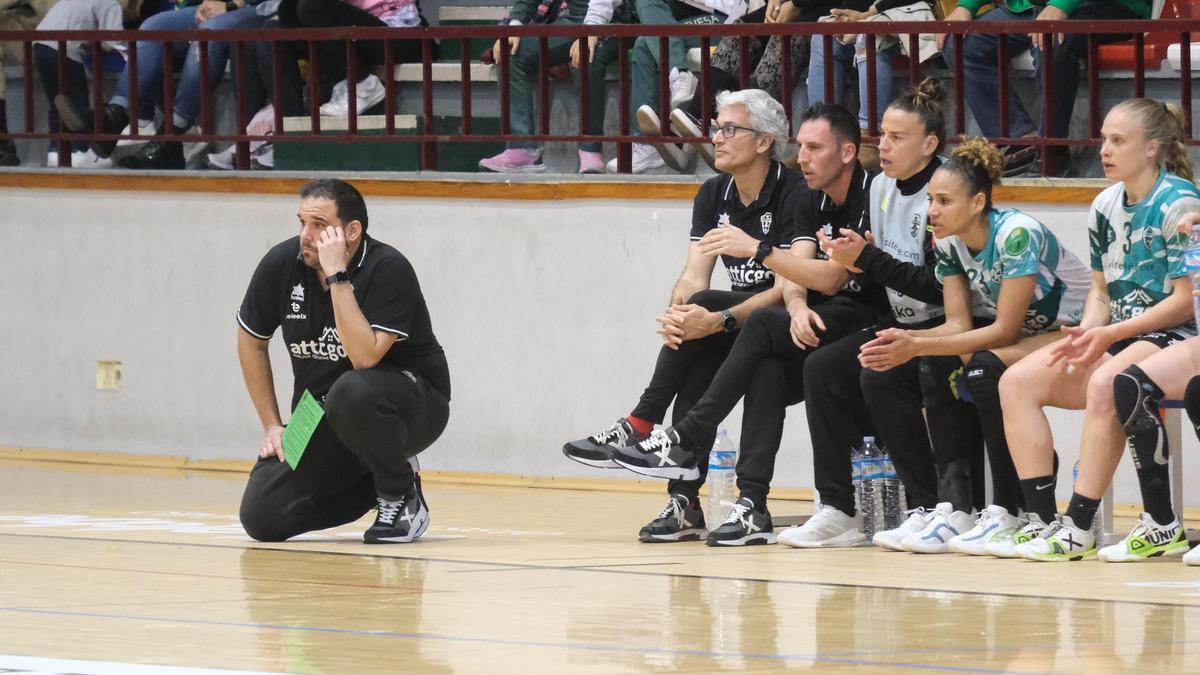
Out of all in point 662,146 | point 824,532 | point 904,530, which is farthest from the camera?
point 662,146

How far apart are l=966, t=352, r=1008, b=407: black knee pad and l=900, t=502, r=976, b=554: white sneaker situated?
0.35 metres

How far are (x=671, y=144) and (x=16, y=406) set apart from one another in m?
3.71

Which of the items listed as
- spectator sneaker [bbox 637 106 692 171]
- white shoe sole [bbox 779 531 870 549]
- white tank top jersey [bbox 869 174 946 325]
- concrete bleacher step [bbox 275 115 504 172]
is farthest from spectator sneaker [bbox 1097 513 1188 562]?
concrete bleacher step [bbox 275 115 504 172]

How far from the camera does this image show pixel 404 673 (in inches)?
157

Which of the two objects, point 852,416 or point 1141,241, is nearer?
point 1141,241

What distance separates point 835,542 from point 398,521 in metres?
1.34

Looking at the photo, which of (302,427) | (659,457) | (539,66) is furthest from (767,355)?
(539,66)

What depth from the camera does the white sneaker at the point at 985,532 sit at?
6.14 m

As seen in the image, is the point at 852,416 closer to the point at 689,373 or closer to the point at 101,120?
the point at 689,373

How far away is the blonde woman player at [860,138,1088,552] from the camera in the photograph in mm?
6164

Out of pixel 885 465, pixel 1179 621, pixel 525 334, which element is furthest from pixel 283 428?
pixel 1179 621

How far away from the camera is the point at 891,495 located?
6.74m

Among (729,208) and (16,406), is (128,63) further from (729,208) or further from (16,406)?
(729,208)

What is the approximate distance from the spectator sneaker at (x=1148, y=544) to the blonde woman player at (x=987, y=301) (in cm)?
34
